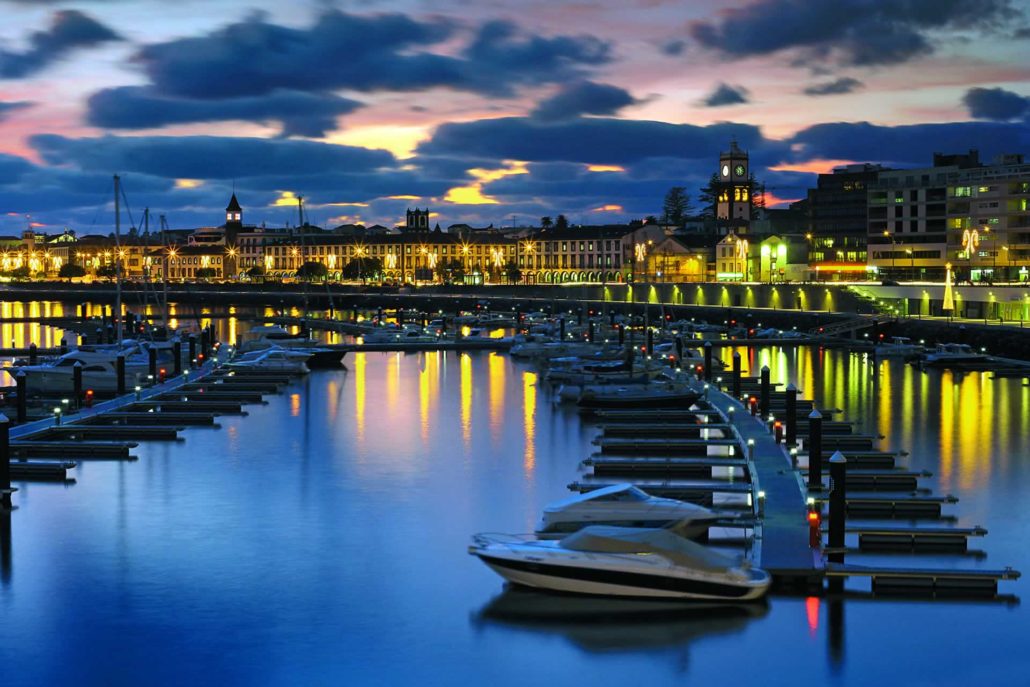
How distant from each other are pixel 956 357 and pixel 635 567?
58043mm

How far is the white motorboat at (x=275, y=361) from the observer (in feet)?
237

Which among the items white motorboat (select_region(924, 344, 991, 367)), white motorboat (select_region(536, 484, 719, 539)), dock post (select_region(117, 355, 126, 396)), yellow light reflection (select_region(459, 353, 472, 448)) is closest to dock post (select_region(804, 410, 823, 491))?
white motorboat (select_region(536, 484, 719, 539))

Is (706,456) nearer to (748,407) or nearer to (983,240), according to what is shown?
A: (748,407)

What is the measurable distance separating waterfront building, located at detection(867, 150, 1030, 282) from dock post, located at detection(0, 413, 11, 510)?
332 ft

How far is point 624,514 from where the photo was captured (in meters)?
28.8

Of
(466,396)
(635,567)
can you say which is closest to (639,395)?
(466,396)

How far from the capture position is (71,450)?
4197 centimetres

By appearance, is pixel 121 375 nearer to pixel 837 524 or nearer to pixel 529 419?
pixel 529 419

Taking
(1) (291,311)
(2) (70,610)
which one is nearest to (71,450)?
(2) (70,610)

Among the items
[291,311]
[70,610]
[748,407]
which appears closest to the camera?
[70,610]

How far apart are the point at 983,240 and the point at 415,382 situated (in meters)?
81.4

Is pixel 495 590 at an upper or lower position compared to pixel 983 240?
lower

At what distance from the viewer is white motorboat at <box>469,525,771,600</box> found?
24.5 m

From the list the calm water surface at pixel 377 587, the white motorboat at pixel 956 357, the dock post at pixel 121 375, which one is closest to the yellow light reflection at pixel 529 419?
the calm water surface at pixel 377 587
